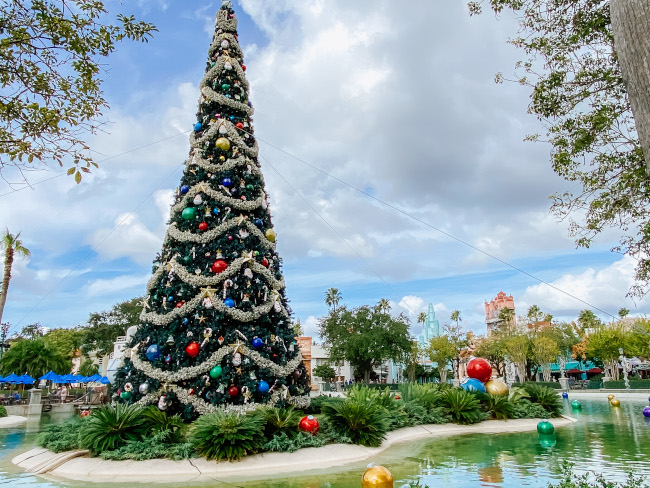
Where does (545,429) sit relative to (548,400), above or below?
below

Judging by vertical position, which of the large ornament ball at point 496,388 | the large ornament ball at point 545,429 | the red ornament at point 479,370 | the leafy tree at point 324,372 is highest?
the red ornament at point 479,370

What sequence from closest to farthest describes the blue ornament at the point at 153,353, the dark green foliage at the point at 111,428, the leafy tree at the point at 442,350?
the dark green foliage at the point at 111,428
the blue ornament at the point at 153,353
the leafy tree at the point at 442,350

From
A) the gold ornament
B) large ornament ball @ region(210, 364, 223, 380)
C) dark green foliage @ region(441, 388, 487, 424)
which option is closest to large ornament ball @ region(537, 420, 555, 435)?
dark green foliage @ region(441, 388, 487, 424)

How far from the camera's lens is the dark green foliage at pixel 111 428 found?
8.43 metres

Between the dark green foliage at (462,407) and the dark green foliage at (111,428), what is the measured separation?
9518 mm

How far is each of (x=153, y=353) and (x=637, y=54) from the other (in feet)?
32.5

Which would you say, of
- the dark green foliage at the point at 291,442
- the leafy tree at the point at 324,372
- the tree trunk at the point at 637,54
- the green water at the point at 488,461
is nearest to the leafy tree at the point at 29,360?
the green water at the point at 488,461

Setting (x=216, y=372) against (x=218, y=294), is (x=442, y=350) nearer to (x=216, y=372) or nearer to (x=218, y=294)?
(x=218, y=294)

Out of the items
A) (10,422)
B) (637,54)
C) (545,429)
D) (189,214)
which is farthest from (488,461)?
(10,422)

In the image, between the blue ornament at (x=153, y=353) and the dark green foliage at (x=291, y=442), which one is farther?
the blue ornament at (x=153, y=353)

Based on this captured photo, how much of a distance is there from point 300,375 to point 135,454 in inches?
172

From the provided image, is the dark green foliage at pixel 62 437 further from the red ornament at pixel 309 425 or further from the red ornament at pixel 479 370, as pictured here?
the red ornament at pixel 479 370

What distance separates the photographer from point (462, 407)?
1378 centimetres

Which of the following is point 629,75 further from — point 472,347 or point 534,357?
point 472,347
